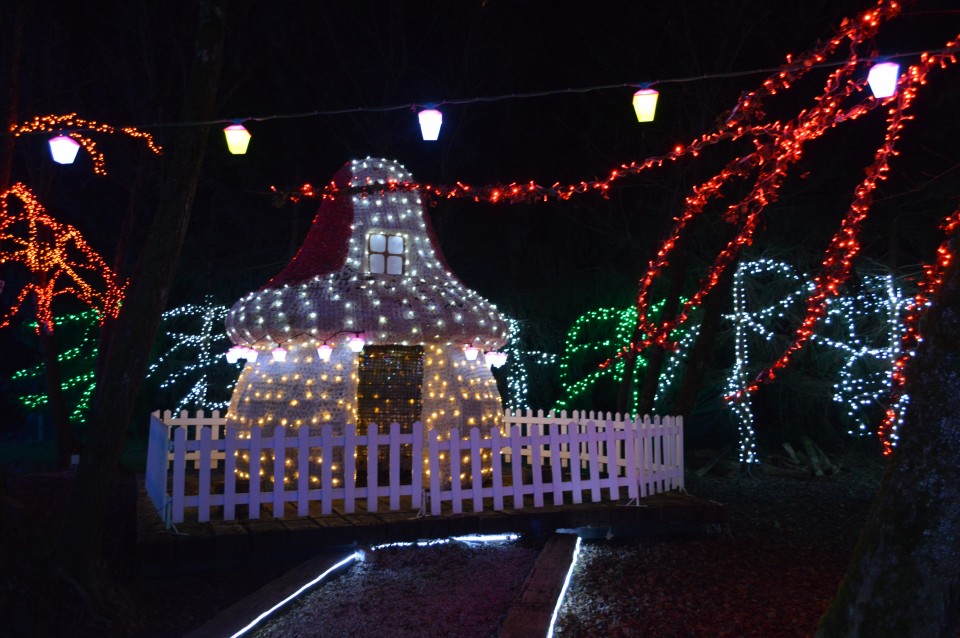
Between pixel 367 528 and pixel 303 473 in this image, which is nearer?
pixel 367 528

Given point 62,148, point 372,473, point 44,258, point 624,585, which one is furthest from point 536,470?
point 44,258

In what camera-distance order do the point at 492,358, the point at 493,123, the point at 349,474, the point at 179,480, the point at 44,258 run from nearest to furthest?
the point at 179,480, the point at 349,474, the point at 492,358, the point at 44,258, the point at 493,123

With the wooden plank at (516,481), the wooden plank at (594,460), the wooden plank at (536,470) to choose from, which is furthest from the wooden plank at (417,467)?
the wooden plank at (594,460)

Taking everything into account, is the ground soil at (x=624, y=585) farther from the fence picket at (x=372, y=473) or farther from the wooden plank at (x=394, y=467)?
the wooden plank at (x=394, y=467)

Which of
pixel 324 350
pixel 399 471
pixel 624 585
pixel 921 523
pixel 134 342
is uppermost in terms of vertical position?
pixel 324 350

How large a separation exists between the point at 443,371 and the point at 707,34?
10202 mm

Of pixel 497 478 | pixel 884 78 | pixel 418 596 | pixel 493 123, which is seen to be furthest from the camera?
pixel 493 123

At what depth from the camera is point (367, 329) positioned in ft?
32.7

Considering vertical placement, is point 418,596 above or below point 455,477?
below

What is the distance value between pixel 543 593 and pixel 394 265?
621 centimetres

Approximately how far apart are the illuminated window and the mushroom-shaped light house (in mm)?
15

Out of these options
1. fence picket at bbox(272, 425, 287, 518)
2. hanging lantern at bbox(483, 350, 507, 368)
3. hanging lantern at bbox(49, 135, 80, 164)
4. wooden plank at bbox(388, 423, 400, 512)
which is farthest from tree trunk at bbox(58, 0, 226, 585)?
hanging lantern at bbox(483, 350, 507, 368)

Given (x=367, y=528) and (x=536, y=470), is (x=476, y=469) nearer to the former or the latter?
(x=536, y=470)

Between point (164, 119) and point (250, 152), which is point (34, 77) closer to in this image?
point (164, 119)
